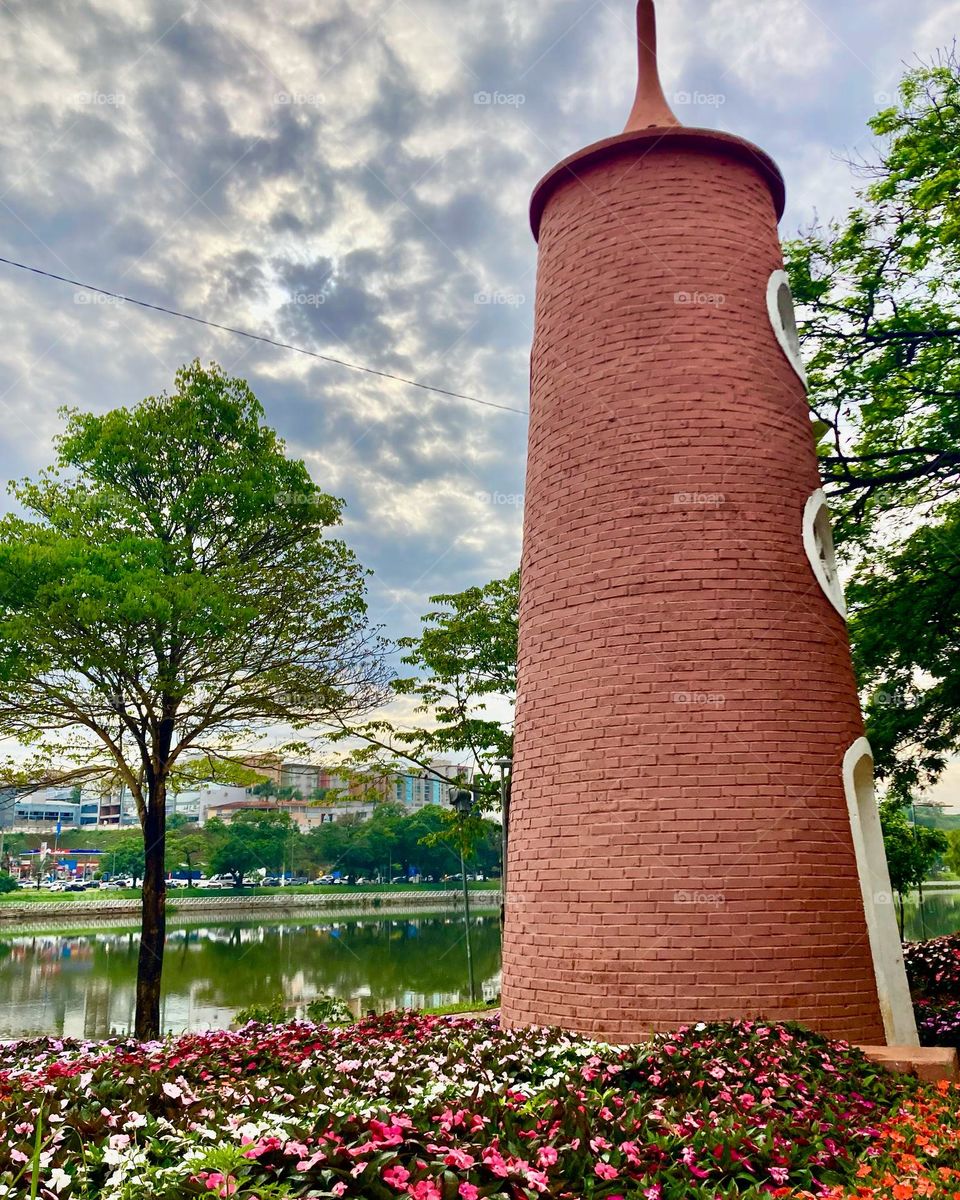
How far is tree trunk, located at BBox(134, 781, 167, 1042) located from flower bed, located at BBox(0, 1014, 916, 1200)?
18.6ft

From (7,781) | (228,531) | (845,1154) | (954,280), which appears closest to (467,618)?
(228,531)

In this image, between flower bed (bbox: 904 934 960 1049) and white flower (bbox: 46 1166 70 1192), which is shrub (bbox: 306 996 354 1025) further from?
white flower (bbox: 46 1166 70 1192)

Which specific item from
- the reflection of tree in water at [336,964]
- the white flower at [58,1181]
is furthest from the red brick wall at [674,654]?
the reflection of tree in water at [336,964]

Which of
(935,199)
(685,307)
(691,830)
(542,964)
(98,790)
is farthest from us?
(98,790)

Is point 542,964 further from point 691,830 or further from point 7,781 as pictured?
point 7,781

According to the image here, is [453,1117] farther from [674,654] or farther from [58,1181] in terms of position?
[674,654]

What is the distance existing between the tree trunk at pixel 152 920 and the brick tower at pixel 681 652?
638 cm

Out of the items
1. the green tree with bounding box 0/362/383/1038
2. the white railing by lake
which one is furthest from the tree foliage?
the white railing by lake

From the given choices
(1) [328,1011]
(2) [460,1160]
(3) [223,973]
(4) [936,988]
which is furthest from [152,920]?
(3) [223,973]

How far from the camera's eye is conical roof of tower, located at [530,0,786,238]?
25.5ft

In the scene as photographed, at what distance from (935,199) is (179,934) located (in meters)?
43.6

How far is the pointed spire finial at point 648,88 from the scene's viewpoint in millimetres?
8453

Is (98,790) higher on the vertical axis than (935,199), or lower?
lower

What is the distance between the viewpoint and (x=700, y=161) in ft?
25.5
